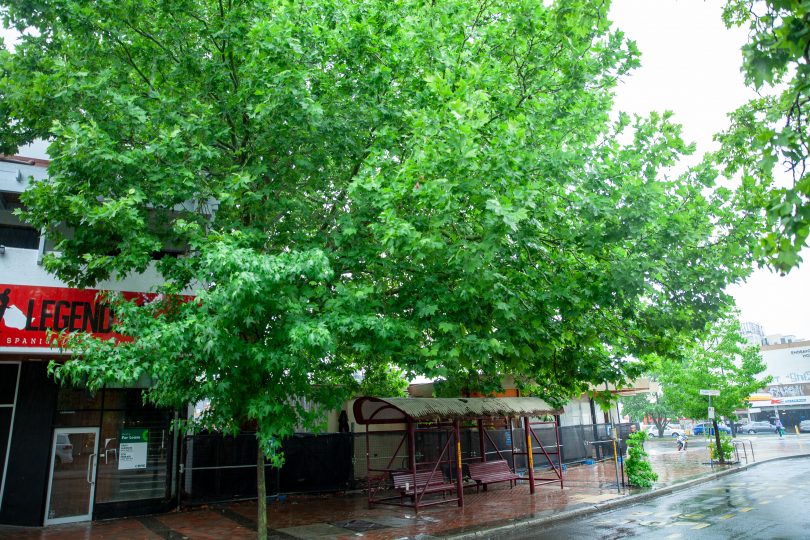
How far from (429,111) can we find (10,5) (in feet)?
26.7

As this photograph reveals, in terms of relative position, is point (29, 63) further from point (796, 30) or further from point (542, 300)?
point (796, 30)

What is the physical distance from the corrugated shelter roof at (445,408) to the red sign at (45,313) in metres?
6.01

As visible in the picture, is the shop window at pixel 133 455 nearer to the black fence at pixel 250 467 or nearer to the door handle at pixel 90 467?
the door handle at pixel 90 467

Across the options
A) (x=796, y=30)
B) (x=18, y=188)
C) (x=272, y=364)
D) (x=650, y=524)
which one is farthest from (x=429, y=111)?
(x=18, y=188)

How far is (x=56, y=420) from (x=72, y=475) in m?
1.31

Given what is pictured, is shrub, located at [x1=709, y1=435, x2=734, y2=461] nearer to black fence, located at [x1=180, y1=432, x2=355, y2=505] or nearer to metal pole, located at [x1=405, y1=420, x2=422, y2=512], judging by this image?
black fence, located at [x1=180, y1=432, x2=355, y2=505]

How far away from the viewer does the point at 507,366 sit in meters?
10.9

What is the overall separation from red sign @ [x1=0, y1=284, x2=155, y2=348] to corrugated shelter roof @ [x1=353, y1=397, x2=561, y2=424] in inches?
237

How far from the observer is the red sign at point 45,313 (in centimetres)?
1079

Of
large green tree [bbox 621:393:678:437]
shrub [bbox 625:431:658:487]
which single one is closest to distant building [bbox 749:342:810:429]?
large green tree [bbox 621:393:678:437]

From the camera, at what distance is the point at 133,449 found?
13.4 meters

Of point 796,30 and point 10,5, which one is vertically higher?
point 10,5

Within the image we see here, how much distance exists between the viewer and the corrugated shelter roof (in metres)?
13.5

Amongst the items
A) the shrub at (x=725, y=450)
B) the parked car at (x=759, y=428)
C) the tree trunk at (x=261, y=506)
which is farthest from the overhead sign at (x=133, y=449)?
the parked car at (x=759, y=428)
